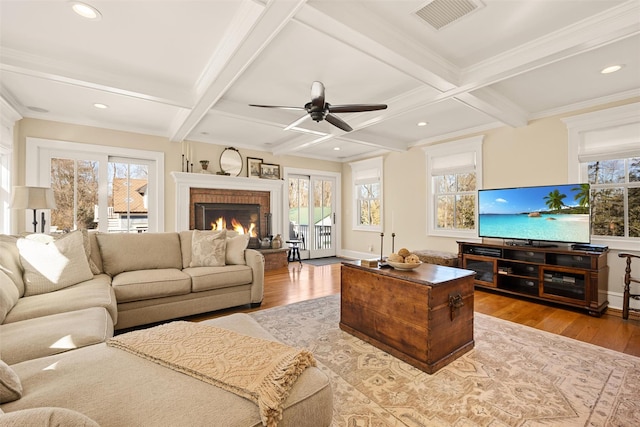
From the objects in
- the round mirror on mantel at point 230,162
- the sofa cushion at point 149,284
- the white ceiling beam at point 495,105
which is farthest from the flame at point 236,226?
the white ceiling beam at point 495,105

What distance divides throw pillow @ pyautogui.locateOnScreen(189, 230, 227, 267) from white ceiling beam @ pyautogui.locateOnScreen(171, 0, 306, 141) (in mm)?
1569

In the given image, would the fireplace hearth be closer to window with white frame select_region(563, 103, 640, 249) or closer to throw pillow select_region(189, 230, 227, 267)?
throw pillow select_region(189, 230, 227, 267)

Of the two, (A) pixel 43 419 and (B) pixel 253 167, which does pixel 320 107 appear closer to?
(A) pixel 43 419

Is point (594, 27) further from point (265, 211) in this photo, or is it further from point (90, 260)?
point (265, 211)

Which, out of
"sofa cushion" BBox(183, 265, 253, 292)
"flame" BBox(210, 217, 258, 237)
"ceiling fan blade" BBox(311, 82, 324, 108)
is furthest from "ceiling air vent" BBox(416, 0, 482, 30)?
"flame" BBox(210, 217, 258, 237)

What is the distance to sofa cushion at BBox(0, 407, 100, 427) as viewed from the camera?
23.0 inches

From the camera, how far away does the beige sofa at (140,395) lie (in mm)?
877

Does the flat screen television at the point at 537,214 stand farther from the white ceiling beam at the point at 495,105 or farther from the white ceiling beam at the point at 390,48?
the white ceiling beam at the point at 390,48

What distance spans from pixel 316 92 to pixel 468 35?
1341 mm

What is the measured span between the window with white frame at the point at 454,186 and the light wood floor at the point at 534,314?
132cm

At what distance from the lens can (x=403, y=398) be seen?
173cm

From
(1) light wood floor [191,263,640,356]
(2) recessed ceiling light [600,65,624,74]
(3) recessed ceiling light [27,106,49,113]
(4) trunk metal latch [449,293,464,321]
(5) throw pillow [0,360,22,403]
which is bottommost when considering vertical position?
(1) light wood floor [191,263,640,356]

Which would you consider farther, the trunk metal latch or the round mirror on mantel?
the round mirror on mantel

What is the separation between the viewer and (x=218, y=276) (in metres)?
3.10
